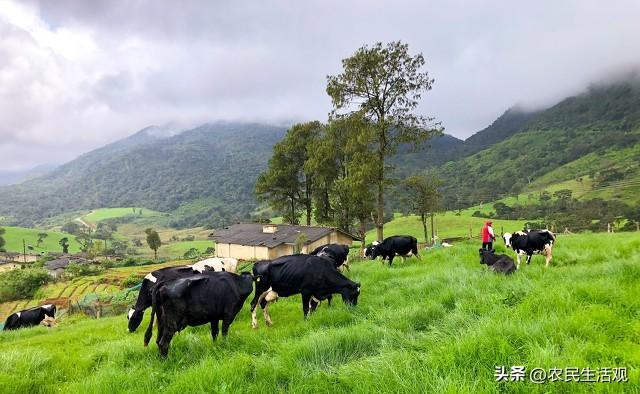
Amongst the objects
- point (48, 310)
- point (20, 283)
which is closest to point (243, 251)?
point (48, 310)

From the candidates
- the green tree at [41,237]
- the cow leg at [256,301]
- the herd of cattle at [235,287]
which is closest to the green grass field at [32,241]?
the green tree at [41,237]

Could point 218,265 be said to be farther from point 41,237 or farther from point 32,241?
point 41,237

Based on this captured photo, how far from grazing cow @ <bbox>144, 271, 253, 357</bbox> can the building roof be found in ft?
115

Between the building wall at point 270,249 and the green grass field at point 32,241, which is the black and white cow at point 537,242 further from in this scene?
the green grass field at point 32,241

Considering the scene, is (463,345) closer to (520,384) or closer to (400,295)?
(520,384)

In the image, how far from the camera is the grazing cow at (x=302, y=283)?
9.73 metres

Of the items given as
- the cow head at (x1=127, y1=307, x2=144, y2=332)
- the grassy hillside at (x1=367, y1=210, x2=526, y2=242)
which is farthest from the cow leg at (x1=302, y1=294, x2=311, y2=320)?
the grassy hillside at (x1=367, y1=210, x2=526, y2=242)

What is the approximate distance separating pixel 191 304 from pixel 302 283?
3225 mm

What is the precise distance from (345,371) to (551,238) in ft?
38.7

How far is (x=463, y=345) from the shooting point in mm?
4867

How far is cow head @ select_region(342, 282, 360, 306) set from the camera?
→ 9.64 m

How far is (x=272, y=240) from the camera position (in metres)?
47.8

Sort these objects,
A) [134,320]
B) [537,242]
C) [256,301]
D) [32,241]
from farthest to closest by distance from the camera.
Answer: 1. [32,241]
2. [537,242]
3. [134,320]
4. [256,301]

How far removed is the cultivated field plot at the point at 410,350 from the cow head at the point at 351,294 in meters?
0.38
